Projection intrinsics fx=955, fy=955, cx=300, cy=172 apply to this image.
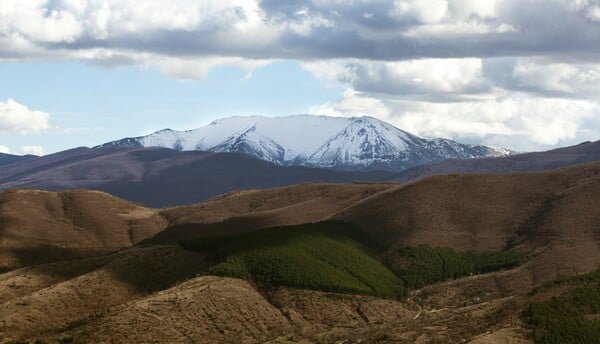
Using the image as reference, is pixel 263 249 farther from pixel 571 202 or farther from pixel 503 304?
pixel 571 202

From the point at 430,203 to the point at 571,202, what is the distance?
27.1 meters

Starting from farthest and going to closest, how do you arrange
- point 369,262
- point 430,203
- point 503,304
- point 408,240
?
point 430,203 → point 408,240 → point 369,262 → point 503,304

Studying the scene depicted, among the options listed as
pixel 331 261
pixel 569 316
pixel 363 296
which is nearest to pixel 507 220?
pixel 331 261

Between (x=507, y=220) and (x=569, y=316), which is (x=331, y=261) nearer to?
(x=507, y=220)

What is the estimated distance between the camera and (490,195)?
195 meters

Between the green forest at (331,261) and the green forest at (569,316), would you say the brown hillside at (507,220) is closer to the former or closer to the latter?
the green forest at (331,261)

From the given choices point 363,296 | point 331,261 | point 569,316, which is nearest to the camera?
point 569,316

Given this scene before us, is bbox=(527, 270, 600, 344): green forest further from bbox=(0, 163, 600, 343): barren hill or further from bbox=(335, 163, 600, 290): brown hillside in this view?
bbox=(335, 163, 600, 290): brown hillside

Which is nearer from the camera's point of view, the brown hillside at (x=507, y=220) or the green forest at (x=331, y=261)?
the green forest at (x=331, y=261)

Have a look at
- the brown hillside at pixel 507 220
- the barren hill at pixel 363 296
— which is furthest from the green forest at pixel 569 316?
the brown hillside at pixel 507 220

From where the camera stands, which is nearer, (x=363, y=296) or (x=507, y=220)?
(x=363, y=296)

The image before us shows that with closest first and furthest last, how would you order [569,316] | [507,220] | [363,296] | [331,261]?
1. [569,316]
2. [363,296]
3. [331,261]
4. [507,220]

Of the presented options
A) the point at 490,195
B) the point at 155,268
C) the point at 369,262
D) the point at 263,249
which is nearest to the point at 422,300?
the point at 369,262

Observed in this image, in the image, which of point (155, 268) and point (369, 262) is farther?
point (369, 262)
